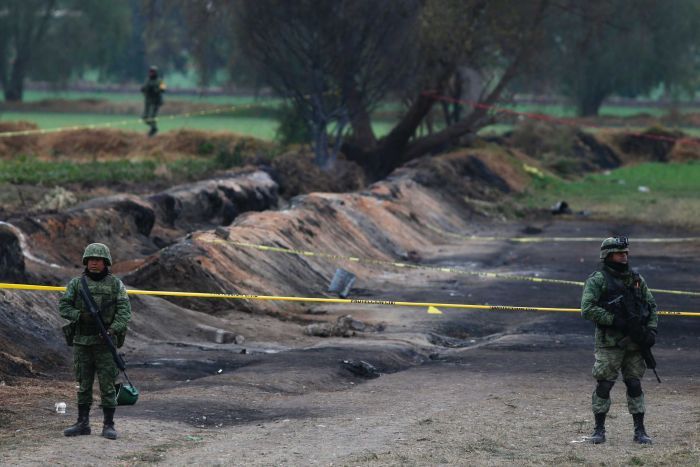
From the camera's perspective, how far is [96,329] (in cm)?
1168

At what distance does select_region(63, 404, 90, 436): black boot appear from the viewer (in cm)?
1166

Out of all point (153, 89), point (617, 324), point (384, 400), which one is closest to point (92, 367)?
point (384, 400)

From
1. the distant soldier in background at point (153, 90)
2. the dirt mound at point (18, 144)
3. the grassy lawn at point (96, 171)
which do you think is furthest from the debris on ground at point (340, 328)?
the dirt mound at point (18, 144)

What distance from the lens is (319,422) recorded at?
1285 cm

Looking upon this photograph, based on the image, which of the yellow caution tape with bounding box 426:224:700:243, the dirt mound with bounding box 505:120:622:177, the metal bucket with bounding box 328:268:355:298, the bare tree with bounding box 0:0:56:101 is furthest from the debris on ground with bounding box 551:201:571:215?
the bare tree with bounding box 0:0:56:101

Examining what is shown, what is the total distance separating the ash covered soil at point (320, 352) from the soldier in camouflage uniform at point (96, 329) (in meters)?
0.28

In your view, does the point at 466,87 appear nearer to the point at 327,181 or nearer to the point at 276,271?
the point at 327,181

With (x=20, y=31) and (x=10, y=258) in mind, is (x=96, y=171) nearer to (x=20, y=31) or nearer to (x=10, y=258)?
(x=10, y=258)

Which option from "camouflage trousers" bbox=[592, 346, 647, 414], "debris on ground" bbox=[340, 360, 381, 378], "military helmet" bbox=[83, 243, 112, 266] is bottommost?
"debris on ground" bbox=[340, 360, 381, 378]

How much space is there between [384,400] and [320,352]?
2.76 metres

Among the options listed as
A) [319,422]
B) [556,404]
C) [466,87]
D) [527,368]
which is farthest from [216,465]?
[466,87]

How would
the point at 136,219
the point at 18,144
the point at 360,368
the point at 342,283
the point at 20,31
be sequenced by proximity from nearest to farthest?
the point at 360,368, the point at 342,283, the point at 136,219, the point at 18,144, the point at 20,31

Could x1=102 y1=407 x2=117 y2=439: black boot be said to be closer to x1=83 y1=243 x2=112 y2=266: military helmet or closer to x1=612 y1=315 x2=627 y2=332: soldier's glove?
x1=83 y1=243 x2=112 y2=266: military helmet

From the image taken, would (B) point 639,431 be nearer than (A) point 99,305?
No
